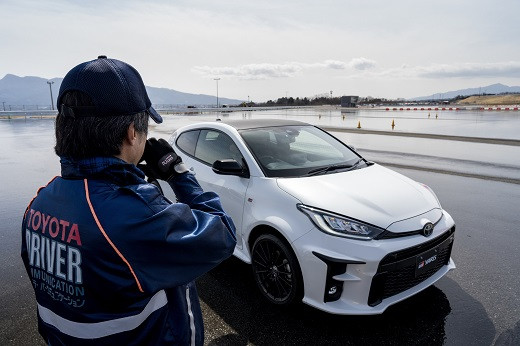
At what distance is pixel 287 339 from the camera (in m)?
2.82

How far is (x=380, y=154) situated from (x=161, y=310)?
35.2ft

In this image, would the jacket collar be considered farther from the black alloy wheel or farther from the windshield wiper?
the windshield wiper

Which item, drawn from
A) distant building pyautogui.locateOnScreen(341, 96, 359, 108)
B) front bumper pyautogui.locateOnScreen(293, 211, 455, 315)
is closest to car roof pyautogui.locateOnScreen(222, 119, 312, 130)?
front bumper pyautogui.locateOnScreen(293, 211, 455, 315)

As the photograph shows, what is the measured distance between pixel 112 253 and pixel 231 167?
8.16 feet

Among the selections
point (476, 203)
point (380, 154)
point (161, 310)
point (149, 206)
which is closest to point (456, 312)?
point (161, 310)

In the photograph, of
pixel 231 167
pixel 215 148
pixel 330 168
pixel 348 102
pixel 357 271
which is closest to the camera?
pixel 357 271

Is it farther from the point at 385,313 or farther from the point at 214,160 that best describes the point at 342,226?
the point at 214,160

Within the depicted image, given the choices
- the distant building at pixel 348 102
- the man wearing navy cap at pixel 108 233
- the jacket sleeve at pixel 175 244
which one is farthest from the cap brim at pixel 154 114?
the distant building at pixel 348 102

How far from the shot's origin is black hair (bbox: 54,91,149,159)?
48.4 inches

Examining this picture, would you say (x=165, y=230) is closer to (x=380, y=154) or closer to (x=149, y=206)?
(x=149, y=206)

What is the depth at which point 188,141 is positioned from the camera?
4836mm

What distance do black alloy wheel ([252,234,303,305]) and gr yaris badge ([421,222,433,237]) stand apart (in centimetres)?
109

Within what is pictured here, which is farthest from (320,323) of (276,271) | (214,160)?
(214,160)

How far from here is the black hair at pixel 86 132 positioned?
Answer: 1229 mm
